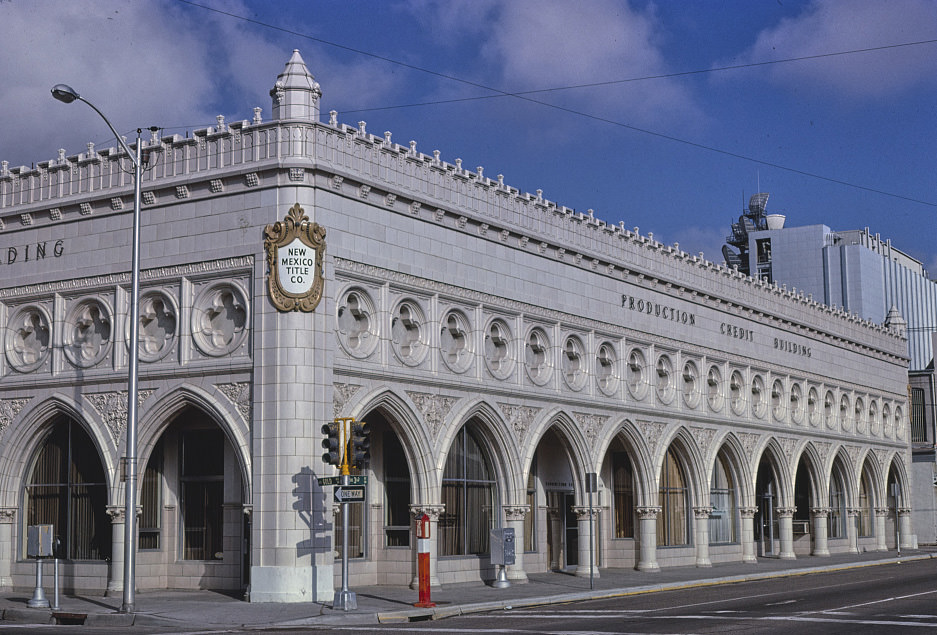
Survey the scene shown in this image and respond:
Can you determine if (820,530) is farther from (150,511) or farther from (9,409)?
(9,409)

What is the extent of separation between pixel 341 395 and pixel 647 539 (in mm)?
15277

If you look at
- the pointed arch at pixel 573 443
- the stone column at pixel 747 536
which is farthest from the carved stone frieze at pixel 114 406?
the stone column at pixel 747 536

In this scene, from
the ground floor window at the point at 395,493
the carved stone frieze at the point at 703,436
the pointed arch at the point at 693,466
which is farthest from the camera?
the carved stone frieze at the point at 703,436

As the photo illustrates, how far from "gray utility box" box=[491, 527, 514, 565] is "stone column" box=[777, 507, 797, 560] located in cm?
2035

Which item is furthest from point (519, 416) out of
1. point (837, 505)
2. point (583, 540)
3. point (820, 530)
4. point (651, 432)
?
point (837, 505)

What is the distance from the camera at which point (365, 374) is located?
3038 cm

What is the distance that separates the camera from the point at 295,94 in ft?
98.2

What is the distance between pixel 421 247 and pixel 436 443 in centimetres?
511

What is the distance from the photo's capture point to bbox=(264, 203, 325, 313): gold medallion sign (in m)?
28.9

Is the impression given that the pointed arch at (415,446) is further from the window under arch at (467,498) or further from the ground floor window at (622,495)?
the ground floor window at (622,495)

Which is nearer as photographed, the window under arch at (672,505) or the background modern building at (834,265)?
the window under arch at (672,505)

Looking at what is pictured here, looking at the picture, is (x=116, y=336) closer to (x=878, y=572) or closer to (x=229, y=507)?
(x=229, y=507)

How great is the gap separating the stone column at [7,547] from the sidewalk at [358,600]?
1.01 m

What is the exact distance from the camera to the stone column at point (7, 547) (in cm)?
3300
